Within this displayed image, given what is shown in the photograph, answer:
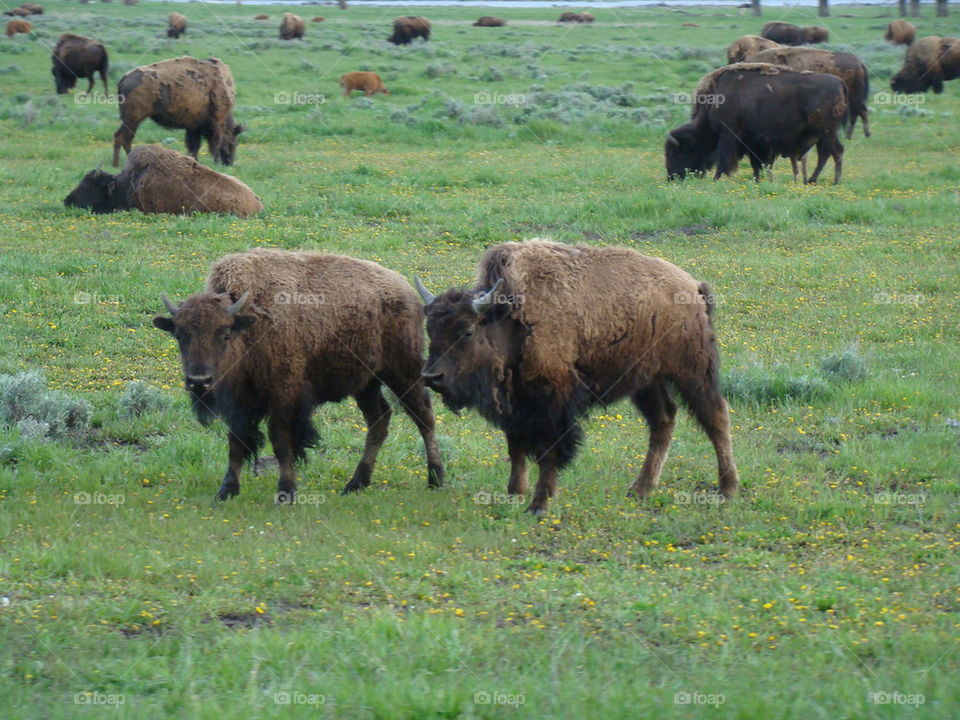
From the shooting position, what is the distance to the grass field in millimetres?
5312

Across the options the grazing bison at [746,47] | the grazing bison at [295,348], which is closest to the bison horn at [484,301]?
the grazing bison at [295,348]

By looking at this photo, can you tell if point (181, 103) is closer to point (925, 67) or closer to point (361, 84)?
point (361, 84)

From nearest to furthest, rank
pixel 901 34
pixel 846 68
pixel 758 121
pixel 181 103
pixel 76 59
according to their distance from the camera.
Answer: pixel 758 121, pixel 181 103, pixel 846 68, pixel 76 59, pixel 901 34

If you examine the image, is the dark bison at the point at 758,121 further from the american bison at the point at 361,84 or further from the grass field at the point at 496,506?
the american bison at the point at 361,84

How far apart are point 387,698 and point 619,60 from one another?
138 ft

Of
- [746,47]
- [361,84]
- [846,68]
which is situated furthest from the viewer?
[746,47]

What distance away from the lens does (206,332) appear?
26.9ft

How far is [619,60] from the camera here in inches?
1758

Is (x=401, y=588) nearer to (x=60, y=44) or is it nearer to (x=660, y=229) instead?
(x=660, y=229)

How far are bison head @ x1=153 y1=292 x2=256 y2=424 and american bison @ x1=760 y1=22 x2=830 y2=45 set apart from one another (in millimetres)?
45912

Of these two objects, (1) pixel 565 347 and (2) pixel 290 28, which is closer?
(1) pixel 565 347

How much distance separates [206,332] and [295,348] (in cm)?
75

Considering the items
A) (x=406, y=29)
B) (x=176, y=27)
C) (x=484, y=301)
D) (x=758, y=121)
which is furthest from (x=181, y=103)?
(x=406, y=29)

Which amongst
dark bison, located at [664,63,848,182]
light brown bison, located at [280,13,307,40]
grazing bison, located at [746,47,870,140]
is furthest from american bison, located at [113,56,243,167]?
light brown bison, located at [280,13,307,40]
